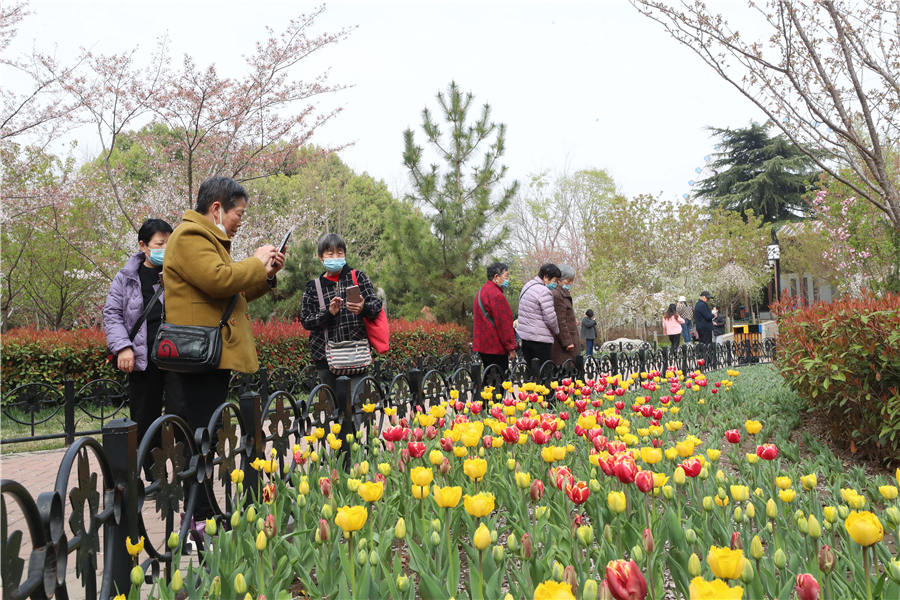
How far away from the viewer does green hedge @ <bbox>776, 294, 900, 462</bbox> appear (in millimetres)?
4102

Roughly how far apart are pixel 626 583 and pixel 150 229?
12.0 feet

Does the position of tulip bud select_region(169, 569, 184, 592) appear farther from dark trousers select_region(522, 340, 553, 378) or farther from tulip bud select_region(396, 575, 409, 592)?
dark trousers select_region(522, 340, 553, 378)

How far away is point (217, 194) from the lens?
121 inches

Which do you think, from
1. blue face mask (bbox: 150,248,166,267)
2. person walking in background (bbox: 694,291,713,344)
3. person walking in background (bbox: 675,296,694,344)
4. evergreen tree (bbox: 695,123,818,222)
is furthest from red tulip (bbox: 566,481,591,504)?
evergreen tree (bbox: 695,123,818,222)

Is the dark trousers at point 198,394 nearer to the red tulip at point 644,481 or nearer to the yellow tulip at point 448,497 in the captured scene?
the yellow tulip at point 448,497

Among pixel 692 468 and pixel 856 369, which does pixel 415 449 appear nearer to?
pixel 692 468

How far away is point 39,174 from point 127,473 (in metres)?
17.7

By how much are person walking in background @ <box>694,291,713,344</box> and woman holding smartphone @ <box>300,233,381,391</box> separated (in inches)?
426

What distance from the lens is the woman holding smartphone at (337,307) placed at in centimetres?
429

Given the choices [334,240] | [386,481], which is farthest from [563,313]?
[386,481]

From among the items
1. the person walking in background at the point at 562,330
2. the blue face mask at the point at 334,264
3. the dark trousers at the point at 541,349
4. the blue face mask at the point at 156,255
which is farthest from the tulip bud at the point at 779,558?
the person walking in background at the point at 562,330

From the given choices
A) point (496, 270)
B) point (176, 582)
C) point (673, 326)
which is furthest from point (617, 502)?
point (673, 326)

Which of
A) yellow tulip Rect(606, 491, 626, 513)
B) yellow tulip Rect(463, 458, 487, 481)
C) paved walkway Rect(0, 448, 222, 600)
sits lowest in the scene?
paved walkway Rect(0, 448, 222, 600)

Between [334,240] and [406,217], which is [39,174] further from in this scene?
[334,240]
